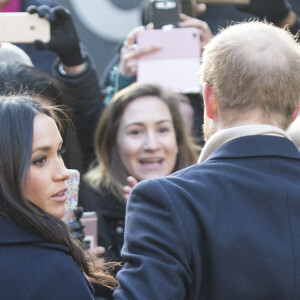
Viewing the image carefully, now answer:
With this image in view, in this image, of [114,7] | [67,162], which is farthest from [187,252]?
[114,7]

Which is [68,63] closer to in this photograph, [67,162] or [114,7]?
[67,162]

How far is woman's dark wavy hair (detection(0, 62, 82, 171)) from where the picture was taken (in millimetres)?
2730

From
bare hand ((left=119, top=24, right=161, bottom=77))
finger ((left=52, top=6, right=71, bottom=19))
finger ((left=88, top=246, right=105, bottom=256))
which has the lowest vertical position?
finger ((left=88, top=246, right=105, bottom=256))

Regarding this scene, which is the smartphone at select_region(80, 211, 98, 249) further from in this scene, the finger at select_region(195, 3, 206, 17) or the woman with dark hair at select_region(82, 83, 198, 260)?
the finger at select_region(195, 3, 206, 17)

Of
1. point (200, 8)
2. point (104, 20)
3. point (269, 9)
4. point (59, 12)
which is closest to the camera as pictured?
point (59, 12)

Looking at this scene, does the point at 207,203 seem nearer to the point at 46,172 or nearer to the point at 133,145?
the point at 46,172

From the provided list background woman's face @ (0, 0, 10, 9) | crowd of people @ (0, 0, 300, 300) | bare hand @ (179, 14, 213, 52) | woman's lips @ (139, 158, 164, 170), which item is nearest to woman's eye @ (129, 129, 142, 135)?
woman's lips @ (139, 158, 164, 170)

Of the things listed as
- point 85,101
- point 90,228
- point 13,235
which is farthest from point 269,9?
point 13,235

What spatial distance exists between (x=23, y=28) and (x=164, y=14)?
660 millimetres

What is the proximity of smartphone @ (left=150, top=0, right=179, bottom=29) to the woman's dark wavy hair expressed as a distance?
21.4 inches

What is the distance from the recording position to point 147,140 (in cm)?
319

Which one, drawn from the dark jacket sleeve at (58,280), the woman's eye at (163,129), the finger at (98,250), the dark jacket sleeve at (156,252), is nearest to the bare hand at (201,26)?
the woman's eye at (163,129)

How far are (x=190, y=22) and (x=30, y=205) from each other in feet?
5.41

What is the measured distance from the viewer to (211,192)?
1.75 meters
